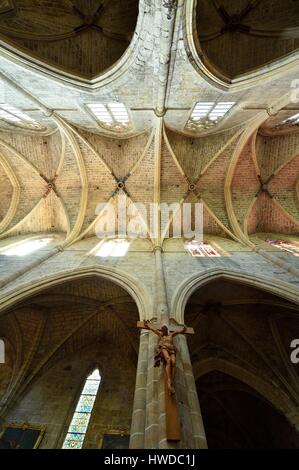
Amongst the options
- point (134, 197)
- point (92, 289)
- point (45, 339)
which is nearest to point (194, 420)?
point (92, 289)

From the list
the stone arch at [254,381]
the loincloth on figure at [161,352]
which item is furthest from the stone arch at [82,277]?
the stone arch at [254,381]

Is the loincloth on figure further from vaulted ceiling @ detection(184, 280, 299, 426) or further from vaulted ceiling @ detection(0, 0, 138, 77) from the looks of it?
vaulted ceiling @ detection(0, 0, 138, 77)

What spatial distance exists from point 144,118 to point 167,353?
8910 millimetres

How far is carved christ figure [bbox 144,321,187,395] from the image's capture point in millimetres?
3381

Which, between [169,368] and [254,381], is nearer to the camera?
[169,368]

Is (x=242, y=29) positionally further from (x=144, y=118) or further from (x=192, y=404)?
(x=192, y=404)

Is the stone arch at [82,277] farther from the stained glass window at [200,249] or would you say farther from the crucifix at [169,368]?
the stained glass window at [200,249]

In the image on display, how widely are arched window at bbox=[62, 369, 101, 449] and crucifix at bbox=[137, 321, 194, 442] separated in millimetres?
4877

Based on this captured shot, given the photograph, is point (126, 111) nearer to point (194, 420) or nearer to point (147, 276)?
point (147, 276)

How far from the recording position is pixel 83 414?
6871 mm

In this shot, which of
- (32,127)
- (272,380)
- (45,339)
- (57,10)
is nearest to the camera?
(272,380)

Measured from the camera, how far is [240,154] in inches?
433

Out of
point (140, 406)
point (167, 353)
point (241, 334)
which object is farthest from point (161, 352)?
point (241, 334)

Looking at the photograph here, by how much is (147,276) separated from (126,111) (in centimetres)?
663
